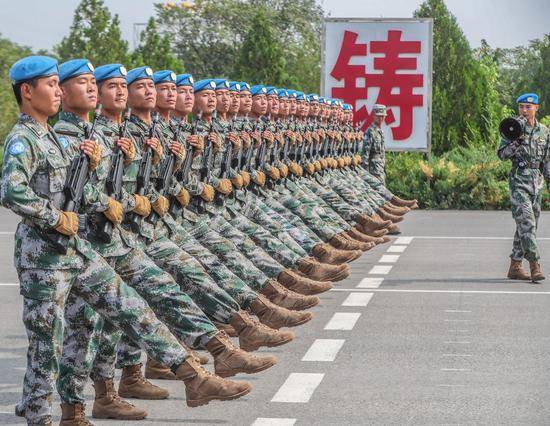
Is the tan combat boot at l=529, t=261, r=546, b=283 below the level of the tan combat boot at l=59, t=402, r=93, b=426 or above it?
below

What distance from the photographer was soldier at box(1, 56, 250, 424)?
21.7 feet

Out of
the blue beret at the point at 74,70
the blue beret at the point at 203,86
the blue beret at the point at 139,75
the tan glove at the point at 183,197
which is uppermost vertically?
the blue beret at the point at 74,70

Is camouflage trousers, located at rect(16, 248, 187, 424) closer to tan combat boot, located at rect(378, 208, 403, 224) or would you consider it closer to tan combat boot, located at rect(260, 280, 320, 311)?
tan combat boot, located at rect(260, 280, 320, 311)

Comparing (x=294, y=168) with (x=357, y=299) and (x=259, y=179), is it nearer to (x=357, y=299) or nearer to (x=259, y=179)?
(x=259, y=179)

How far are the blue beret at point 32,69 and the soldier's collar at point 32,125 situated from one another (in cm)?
21

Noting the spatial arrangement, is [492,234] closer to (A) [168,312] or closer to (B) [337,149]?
(B) [337,149]

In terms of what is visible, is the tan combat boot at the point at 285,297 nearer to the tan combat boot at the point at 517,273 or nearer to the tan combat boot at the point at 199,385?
the tan combat boot at the point at 199,385

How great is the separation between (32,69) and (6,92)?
48682 mm

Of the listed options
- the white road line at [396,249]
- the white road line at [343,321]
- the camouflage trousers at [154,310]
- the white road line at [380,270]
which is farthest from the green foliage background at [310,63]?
the camouflage trousers at [154,310]

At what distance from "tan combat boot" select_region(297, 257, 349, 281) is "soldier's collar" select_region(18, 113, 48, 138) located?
5.41 m

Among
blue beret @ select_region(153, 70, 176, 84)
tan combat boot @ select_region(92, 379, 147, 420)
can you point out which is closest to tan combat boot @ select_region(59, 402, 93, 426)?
tan combat boot @ select_region(92, 379, 147, 420)

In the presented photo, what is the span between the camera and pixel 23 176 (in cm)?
660

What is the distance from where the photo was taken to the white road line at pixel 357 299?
41.5ft

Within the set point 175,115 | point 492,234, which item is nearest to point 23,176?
point 175,115
